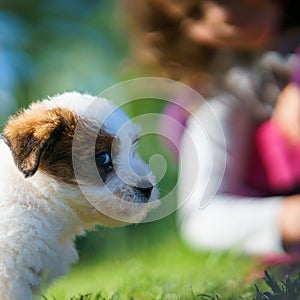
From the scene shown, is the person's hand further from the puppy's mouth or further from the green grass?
the puppy's mouth

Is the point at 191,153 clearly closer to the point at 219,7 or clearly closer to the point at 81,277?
the point at 219,7

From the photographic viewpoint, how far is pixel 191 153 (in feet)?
9.82

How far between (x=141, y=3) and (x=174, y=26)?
0.68ft

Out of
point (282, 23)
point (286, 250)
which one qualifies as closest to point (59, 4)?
point (282, 23)

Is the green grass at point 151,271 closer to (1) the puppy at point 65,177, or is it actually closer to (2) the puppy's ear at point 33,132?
(1) the puppy at point 65,177

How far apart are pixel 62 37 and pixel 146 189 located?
6.54 feet

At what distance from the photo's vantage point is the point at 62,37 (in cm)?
328

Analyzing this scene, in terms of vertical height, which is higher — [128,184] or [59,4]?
[59,4]

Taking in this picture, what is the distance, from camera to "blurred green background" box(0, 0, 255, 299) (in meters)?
1.82

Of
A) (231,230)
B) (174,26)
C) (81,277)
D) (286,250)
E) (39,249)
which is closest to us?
(39,249)

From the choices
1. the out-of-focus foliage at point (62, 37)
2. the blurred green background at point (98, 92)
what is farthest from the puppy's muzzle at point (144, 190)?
the out-of-focus foliage at point (62, 37)

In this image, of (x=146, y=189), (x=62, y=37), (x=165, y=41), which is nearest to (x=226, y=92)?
(x=165, y=41)

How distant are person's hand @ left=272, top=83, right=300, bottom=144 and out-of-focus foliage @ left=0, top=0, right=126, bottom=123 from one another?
2.55 feet

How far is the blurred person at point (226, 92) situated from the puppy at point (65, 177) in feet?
4.41
